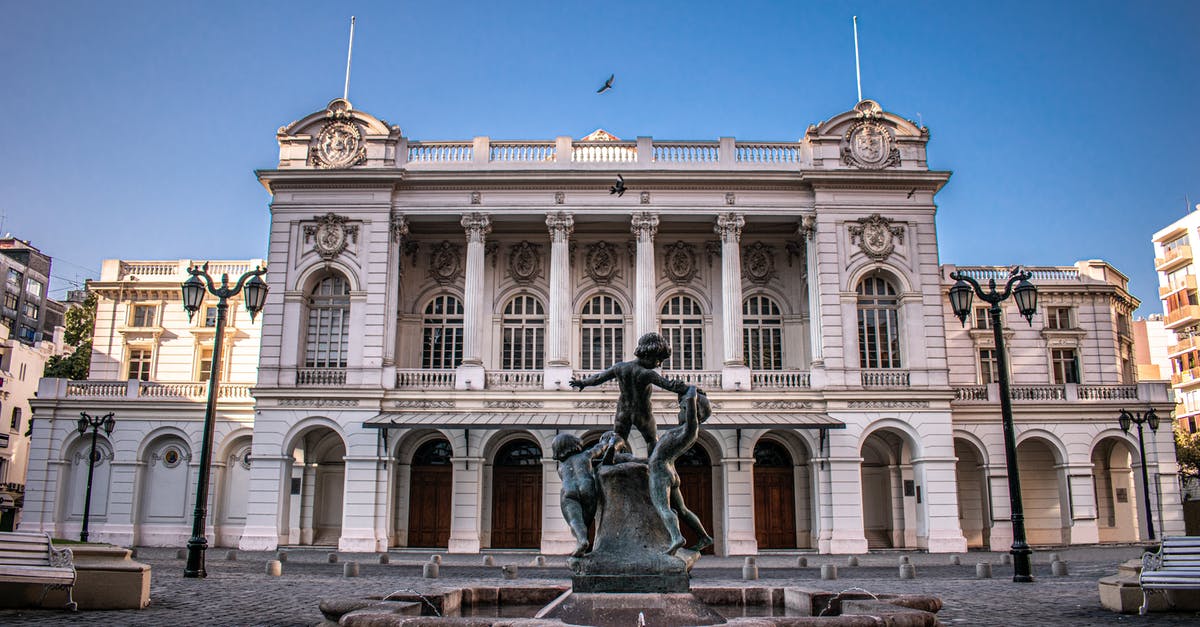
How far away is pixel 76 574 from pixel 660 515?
7.39 metres

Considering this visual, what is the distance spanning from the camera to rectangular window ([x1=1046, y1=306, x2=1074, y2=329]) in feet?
118

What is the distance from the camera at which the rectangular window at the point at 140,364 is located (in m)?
36.5

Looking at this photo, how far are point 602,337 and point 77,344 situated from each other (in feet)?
93.3

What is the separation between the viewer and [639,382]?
368 inches

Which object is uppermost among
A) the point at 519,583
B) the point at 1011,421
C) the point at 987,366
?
the point at 987,366

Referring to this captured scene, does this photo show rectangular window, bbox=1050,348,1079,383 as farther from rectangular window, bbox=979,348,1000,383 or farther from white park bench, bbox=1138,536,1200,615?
white park bench, bbox=1138,536,1200,615

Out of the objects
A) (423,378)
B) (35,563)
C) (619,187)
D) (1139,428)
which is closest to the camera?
(35,563)

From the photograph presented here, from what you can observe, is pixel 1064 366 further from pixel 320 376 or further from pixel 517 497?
pixel 320 376

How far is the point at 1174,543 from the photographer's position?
11.0m

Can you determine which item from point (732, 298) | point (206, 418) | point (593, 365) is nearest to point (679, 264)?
point (732, 298)

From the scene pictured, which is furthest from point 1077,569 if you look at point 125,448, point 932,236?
point 125,448

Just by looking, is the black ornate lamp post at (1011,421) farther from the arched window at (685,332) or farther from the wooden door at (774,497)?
the arched window at (685,332)

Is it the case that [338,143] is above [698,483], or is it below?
above

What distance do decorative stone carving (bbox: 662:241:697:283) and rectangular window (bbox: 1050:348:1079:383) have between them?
15589mm
